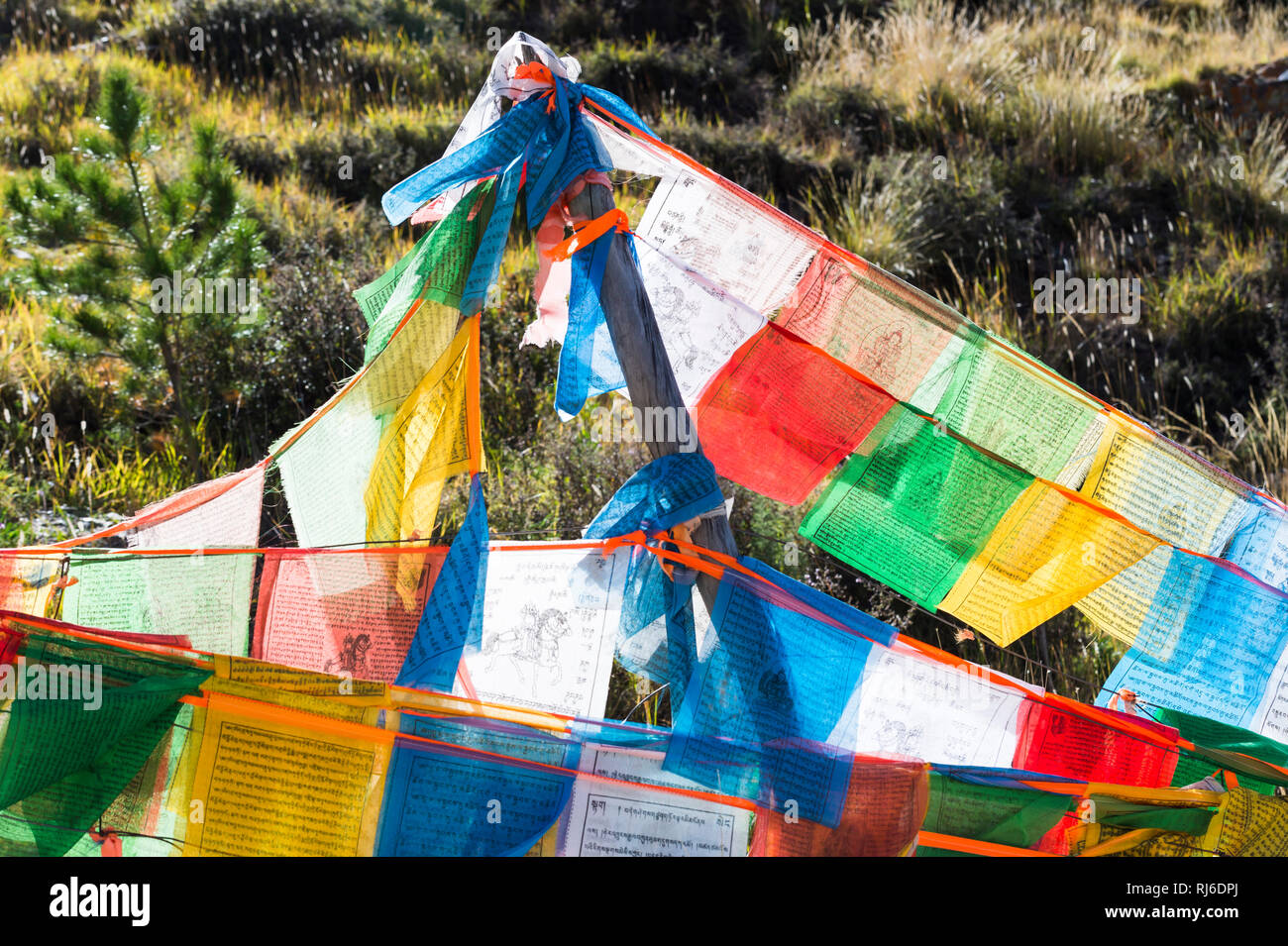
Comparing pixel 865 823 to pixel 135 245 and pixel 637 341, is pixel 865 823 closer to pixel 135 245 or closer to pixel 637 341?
pixel 637 341

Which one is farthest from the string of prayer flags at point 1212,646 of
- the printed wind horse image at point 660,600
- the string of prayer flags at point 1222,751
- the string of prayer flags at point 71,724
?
the string of prayer flags at point 71,724

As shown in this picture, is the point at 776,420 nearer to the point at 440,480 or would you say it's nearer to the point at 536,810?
the point at 440,480

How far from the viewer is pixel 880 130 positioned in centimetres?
788

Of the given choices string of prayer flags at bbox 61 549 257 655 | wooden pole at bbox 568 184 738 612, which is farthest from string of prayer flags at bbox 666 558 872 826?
string of prayer flags at bbox 61 549 257 655

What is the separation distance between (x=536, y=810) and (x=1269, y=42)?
32.6ft

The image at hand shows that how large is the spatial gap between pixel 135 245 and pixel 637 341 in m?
3.35

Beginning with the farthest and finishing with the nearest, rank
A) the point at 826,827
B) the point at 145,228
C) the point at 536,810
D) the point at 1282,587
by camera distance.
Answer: the point at 145,228 < the point at 1282,587 < the point at 826,827 < the point at 536,810

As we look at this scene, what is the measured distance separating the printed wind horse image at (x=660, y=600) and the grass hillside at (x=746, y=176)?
160 cm

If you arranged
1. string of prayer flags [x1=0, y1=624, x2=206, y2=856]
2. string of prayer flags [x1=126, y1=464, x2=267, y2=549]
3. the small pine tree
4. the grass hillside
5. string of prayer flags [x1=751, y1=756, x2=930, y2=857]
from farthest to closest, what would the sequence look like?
the grass hillside
the small pine tree
string of prayer flags [x1=126, y1=464, x2=267, y2=549]
string of prayer flags [x1=751, y1=756, x2=930, y2=857]
string of prayer flags [x1=0, y1=624, x2=206, y2=856]

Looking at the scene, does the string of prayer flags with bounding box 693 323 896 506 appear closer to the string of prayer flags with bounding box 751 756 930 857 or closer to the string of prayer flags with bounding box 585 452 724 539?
the string of prayer flags with bounding box 585 452 724 539

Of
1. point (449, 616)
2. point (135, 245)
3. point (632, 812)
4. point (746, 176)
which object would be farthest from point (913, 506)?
point (746, 176)

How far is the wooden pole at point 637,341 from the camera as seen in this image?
2072mm

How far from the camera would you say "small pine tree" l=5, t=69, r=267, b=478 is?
14.0 ft

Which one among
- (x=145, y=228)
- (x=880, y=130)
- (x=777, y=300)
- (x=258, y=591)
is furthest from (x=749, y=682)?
(x=880, y=130)
